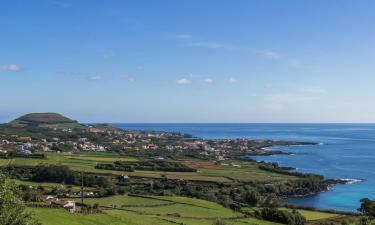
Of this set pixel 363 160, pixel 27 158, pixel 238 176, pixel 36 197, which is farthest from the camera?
pixel 363 160

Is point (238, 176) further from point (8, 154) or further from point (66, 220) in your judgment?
point (66, 220)

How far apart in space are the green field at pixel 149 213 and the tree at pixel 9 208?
12.6 m

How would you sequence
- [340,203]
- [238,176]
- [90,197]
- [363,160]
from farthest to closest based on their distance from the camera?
1. [363,160]
2. [238,176]
3. [340,203]
4. [90,197]

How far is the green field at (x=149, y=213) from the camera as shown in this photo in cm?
4553

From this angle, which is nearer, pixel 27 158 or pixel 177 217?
pixel 177 217

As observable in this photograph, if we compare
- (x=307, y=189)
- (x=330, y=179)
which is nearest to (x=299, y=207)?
(x=307, y=189)

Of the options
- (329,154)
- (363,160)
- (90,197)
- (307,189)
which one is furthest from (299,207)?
(329,154)

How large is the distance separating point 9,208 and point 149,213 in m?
31.2

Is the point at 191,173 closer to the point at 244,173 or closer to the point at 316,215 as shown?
the point at 244,173

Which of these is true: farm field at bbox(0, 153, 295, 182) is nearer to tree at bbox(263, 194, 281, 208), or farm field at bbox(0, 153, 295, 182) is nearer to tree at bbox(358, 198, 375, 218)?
tree at bbox(263, 194, 281, 208)

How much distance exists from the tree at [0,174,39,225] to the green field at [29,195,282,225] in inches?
497

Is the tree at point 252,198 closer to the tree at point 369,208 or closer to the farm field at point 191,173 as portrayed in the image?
the farm field at point 191,173

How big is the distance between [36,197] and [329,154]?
415ft

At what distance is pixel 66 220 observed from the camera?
43281 mm
